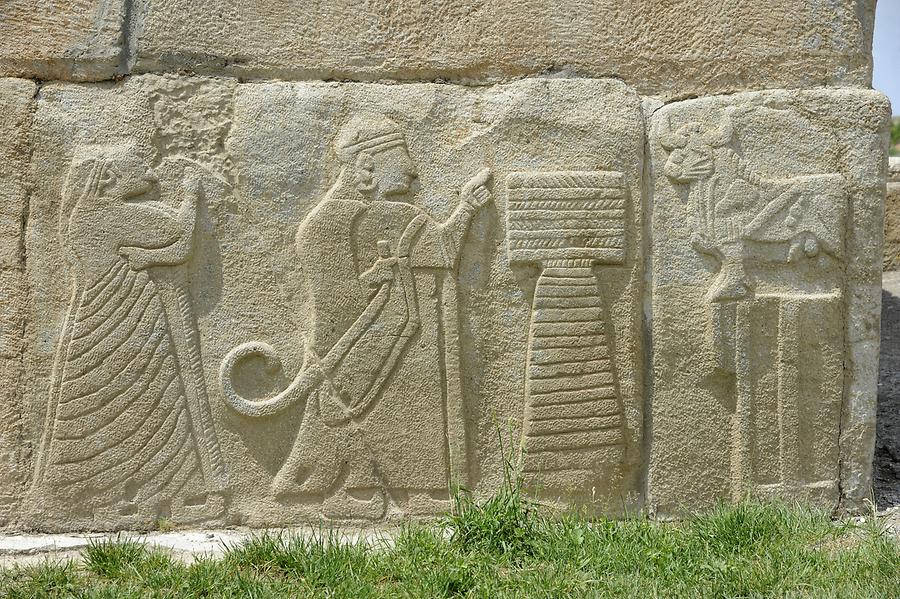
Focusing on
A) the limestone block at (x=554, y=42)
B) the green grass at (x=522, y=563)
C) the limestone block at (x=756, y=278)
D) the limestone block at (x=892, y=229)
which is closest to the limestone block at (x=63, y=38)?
the limestone block at (x=554, y=42)

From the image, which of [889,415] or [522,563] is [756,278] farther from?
[889,415]

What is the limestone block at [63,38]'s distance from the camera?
319cm

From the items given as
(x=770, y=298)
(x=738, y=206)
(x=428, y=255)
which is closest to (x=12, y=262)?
(x=428, y=255)

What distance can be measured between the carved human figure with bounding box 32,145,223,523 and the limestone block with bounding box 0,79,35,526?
11 cm

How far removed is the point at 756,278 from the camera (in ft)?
10.8

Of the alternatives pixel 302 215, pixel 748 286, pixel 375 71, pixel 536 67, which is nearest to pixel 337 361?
pixel 302 215

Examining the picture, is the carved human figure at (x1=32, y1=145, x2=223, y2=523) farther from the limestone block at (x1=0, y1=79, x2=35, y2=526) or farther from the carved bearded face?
the carved bearded face

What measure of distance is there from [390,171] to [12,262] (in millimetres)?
1328

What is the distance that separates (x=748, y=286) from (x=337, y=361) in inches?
58.3

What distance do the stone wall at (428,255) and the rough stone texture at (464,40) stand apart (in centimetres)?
1

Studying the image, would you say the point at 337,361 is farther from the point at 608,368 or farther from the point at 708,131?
the point at 708,131

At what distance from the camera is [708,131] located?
329cm

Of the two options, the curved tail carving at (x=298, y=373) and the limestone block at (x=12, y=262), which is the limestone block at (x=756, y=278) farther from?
the limestone block at (x=12, y=262)

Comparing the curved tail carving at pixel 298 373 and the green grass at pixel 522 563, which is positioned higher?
the curved tail carving at pixel 298 373
